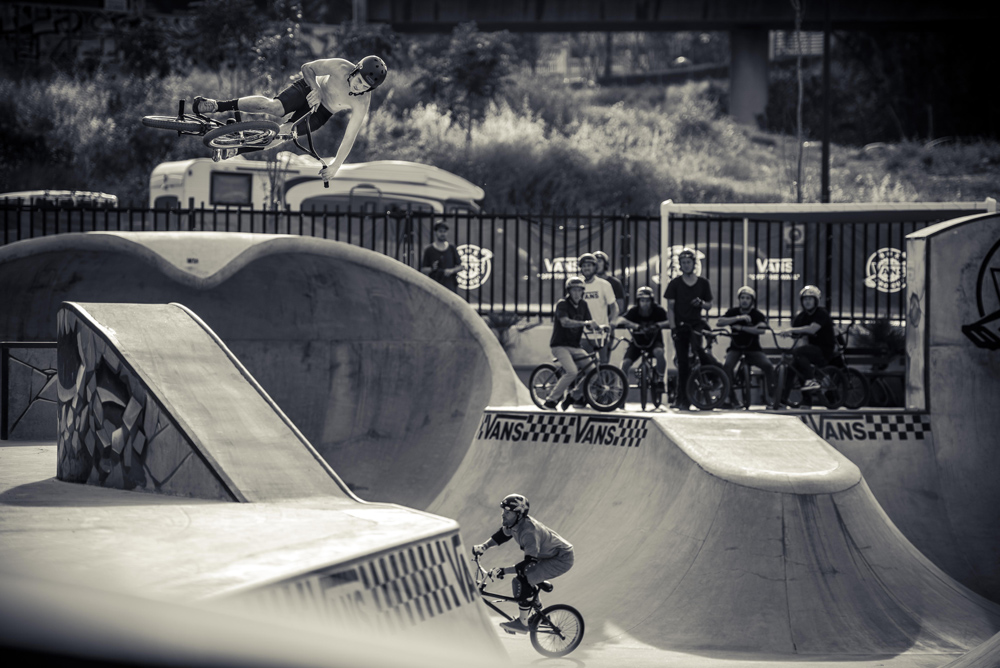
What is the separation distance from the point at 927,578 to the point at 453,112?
96.0 ft

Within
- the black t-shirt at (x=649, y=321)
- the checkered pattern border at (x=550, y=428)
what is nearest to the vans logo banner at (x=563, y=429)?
the checkered pattern border at (x=550, y=428)

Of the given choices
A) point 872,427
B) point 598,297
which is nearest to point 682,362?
point 598,297

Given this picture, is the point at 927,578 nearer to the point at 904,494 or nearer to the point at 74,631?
the point at 904,494

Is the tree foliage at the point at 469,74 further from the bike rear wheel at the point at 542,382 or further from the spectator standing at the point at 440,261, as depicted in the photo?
the bike rear wheel at the point at 542,382

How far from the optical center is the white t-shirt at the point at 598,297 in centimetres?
1241

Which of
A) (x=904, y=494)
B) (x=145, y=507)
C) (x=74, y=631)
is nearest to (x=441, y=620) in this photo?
(x=145, y=507)

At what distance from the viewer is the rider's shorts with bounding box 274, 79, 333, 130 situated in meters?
7.80

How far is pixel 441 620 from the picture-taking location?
5105mm

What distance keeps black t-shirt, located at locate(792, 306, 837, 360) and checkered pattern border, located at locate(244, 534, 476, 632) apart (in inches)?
311

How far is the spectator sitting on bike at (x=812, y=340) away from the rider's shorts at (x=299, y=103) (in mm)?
6644

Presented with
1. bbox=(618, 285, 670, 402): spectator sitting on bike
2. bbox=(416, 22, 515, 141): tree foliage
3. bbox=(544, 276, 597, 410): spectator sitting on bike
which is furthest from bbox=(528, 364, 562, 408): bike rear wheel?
bbox=(416, 22, 515, 141): tree foliage

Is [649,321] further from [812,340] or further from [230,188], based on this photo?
[230,188]

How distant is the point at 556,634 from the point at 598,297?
534 centimetres

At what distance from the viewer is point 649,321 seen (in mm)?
11797
